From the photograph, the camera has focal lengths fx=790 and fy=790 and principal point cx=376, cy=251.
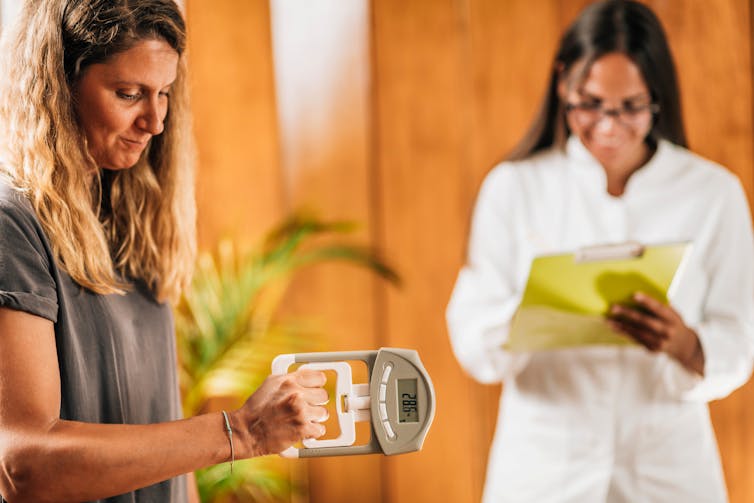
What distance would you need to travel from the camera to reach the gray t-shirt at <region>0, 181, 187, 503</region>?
920 mm

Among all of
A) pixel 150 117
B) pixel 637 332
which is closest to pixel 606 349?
pixel 637 332

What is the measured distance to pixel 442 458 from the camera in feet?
9.23

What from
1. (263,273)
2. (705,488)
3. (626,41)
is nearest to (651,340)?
(705,488)

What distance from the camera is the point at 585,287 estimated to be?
1699 millimetres

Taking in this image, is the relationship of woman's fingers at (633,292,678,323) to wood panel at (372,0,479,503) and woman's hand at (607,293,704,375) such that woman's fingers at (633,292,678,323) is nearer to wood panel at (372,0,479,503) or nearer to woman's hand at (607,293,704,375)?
woman's hand at (607,293,704,375)

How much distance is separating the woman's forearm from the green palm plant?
4.33ft

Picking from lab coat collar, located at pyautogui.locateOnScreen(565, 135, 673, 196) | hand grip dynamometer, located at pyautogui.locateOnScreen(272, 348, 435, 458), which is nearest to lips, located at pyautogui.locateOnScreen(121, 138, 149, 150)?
hand grip dynamometer, located at pyautogui.locateOnScreen(272, 348, 435, 458)

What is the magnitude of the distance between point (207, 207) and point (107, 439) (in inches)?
75.8

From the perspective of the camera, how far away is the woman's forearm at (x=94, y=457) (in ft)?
2.83

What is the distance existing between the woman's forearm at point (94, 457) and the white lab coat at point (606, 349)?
1.17 m

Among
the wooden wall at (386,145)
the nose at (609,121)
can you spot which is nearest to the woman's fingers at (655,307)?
the nose at (609,121)

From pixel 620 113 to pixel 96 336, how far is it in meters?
1.46

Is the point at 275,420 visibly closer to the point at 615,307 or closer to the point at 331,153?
the point at 615,307

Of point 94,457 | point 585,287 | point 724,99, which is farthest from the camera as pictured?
point 724,99
